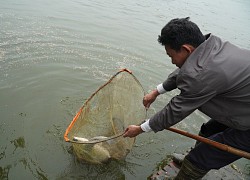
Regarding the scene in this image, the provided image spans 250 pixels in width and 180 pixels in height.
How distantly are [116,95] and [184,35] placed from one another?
66.8 inches

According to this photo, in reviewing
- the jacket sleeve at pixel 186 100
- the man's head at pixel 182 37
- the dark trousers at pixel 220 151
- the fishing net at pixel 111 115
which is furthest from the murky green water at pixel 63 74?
the man's head at pixel 182 37

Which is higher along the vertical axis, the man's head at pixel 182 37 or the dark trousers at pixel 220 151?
the man's head at pixel 182 37

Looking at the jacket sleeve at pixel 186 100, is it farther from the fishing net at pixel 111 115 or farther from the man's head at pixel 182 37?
the fishing net at pixel 111 115

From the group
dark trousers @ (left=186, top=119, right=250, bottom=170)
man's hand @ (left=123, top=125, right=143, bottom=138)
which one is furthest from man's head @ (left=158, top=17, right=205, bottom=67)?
dark trousers @ (left=186, top=119, right=250, bottom=170)

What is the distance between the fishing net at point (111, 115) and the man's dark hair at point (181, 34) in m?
1.20

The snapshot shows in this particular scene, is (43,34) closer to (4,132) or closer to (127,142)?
(4,132)

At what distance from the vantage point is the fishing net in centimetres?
328

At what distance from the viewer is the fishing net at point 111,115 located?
3.28 meters

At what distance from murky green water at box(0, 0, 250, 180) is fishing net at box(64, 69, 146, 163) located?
304 millimetres

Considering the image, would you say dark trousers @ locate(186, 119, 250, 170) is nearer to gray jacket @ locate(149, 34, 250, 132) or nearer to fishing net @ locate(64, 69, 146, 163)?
gray jacket @ locate(149, 34, 250, 132)

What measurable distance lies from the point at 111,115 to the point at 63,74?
7.44 feet

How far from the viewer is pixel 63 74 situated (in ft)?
18.0

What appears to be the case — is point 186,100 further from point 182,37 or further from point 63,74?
point 63,74

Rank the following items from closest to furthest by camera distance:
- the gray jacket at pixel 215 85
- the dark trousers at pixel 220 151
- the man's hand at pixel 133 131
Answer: the gray jacket at pixel 215 85, the dark trousers at pixel 220 151, the man's hand at pixel 133 131
